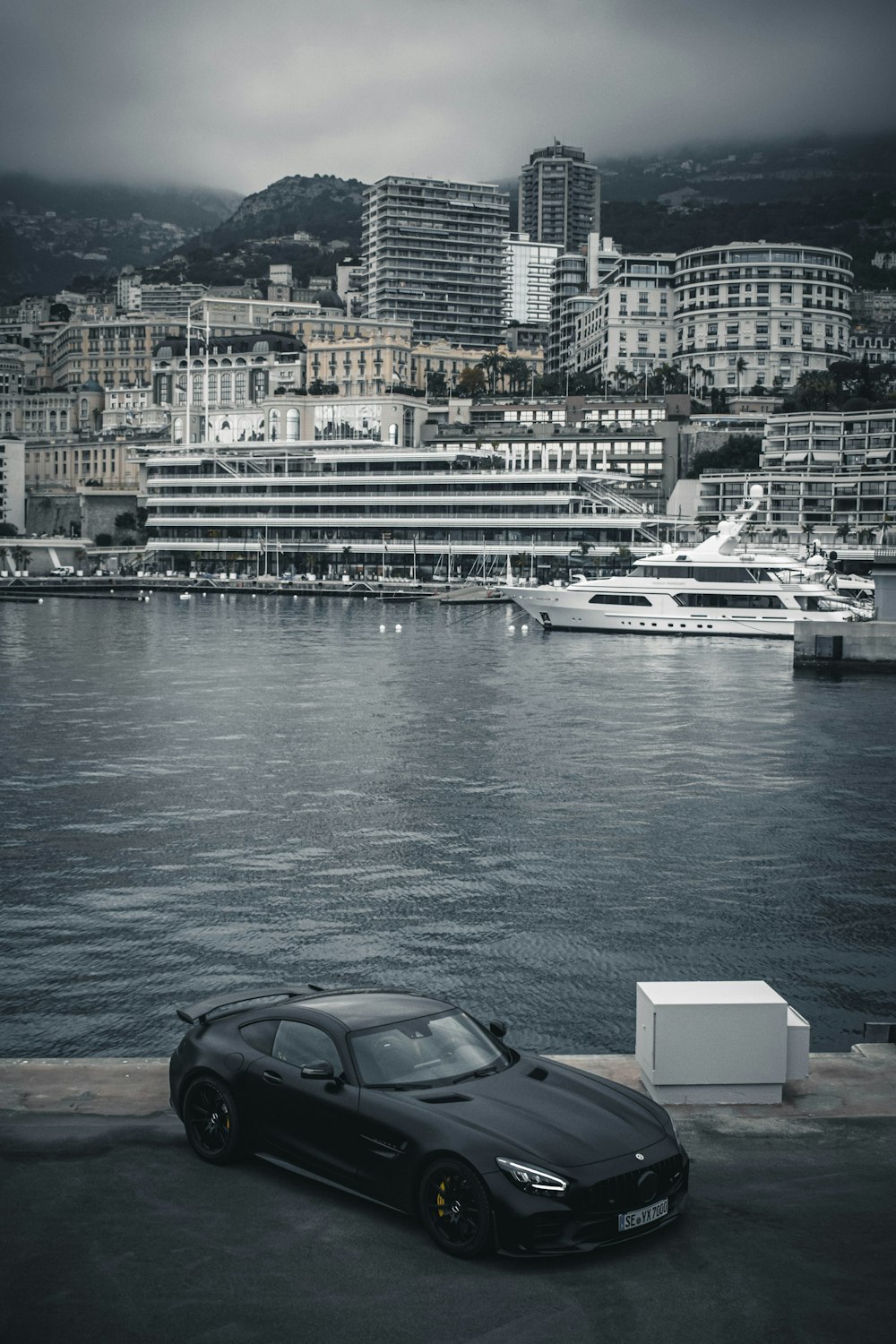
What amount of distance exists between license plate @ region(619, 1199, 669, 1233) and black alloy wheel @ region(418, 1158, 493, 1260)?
83 cm

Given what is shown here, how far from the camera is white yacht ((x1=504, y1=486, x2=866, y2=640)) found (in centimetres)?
9244

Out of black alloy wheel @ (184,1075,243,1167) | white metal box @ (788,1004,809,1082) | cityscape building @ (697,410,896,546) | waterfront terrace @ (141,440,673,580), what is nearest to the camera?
black alloy wheel @ (184,1075,243,1167)

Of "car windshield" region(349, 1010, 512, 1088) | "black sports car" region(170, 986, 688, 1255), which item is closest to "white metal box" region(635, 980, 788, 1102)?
"black sports car" region(170, 986, 688, 1255)

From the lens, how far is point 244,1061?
1016 cm

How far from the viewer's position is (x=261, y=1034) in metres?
10.3

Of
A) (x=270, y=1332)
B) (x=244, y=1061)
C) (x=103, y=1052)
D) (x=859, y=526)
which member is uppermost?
(x=859, y=526)

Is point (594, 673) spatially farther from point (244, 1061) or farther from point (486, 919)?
point (244, 1061)

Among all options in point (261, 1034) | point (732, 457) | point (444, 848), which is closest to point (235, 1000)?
point (261, 1034)

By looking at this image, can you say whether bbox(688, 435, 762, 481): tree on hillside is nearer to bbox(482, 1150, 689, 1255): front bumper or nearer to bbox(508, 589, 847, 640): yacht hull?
bbox(508, 589, 847, 640): yacht hull

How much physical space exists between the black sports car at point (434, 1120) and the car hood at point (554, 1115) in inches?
0.4

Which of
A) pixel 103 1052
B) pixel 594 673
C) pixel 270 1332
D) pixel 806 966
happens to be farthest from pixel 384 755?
pixel 270 1332

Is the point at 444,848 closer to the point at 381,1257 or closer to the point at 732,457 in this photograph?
the point at 381,1257

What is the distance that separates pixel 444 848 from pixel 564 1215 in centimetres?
1962

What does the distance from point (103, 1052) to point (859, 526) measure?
147m
